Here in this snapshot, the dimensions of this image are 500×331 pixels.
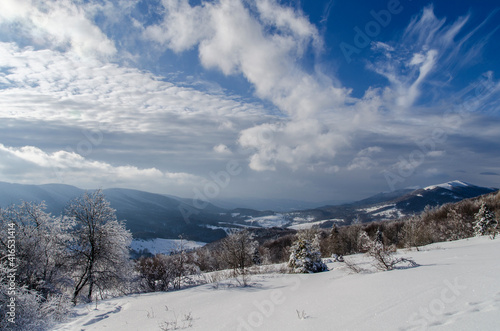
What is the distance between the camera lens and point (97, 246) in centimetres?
1956

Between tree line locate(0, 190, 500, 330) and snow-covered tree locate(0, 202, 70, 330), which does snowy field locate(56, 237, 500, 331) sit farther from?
tree line locate(0, 190, 500, 330)

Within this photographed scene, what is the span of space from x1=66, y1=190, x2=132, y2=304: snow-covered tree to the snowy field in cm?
1233

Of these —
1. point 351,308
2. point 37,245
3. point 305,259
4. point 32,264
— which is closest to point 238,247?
point 305,259

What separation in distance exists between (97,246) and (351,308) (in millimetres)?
21116

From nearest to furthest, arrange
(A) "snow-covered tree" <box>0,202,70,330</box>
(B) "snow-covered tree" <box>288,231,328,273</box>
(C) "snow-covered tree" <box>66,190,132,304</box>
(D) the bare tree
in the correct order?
1. (A) "snow-covered tree" <box>0,202,70,330</box>
2. (B) "snow-covered tree" <box>288,231,328,273</box>
3. (C) "snow-covered tree" <box>66,190,132,304</box>
4. (D) the bare tree

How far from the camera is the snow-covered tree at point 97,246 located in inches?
739

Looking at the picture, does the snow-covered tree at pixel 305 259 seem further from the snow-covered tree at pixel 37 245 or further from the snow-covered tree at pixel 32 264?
the snow-covered tree at pixel 37 245

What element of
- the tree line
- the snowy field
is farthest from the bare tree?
the snowy field

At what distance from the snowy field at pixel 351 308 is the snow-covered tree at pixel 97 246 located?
40.4 ft

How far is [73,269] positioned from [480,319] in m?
23.3

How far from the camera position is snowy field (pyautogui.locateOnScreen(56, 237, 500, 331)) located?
12.0ft

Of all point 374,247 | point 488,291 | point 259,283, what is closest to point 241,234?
point 259,283

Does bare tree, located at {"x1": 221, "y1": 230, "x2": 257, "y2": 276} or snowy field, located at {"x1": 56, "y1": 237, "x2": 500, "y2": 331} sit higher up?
snowy field, located at {"x1": 56, "y1": 237, "x2": 500, "y2": 331}

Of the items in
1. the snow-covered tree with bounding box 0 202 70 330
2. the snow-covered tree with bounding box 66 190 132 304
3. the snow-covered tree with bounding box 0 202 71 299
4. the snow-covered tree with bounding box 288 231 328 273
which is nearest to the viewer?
the snow-covered tree with bounding box 0 202 70 330
